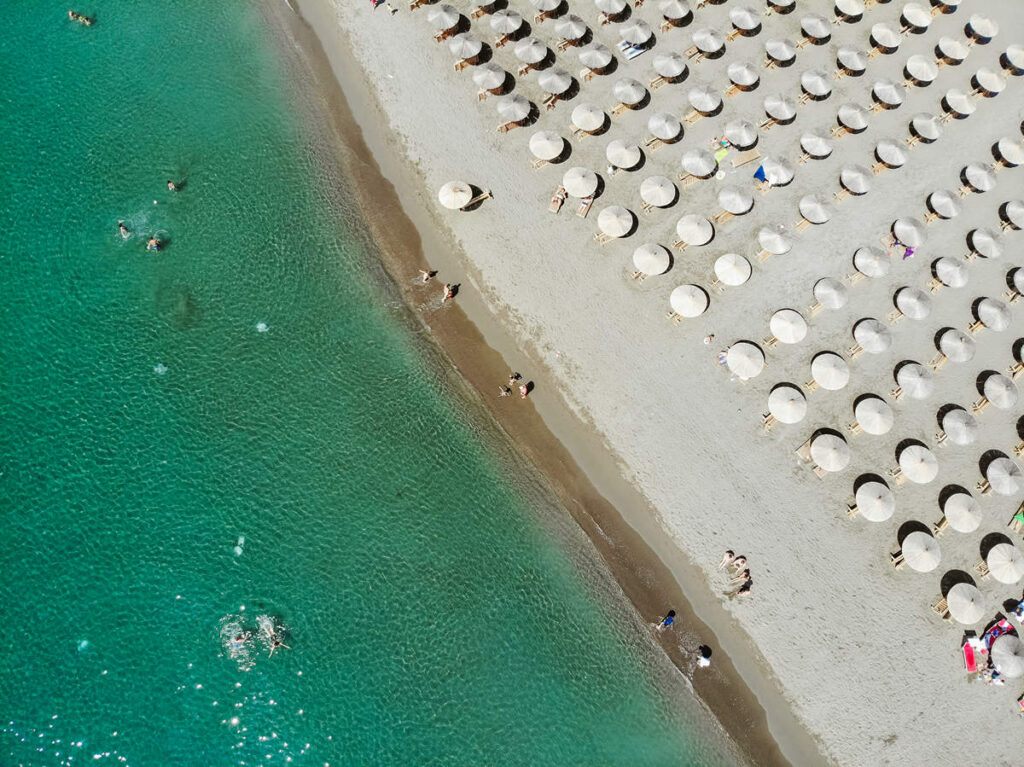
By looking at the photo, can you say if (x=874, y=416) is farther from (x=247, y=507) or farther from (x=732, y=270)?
(x=247, y=507)

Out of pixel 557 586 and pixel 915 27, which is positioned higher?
pixel 915 27

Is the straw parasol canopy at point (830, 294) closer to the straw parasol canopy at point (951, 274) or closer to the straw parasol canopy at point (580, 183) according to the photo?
the straw parasol canopy at point (951, 274)

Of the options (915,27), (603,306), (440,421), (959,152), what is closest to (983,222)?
(959,152)

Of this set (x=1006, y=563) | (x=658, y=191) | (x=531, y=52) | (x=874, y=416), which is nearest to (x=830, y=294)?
(x=874, y=416)

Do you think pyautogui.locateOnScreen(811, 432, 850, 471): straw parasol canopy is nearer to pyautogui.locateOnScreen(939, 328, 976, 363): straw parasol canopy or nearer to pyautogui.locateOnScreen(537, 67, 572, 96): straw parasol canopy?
pyautogui.locateOnScreen(939, 328, 976, 363): straw parasol canopy

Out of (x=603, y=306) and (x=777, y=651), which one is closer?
(x=777, y=651)

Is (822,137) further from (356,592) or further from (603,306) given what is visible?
(356,592)
